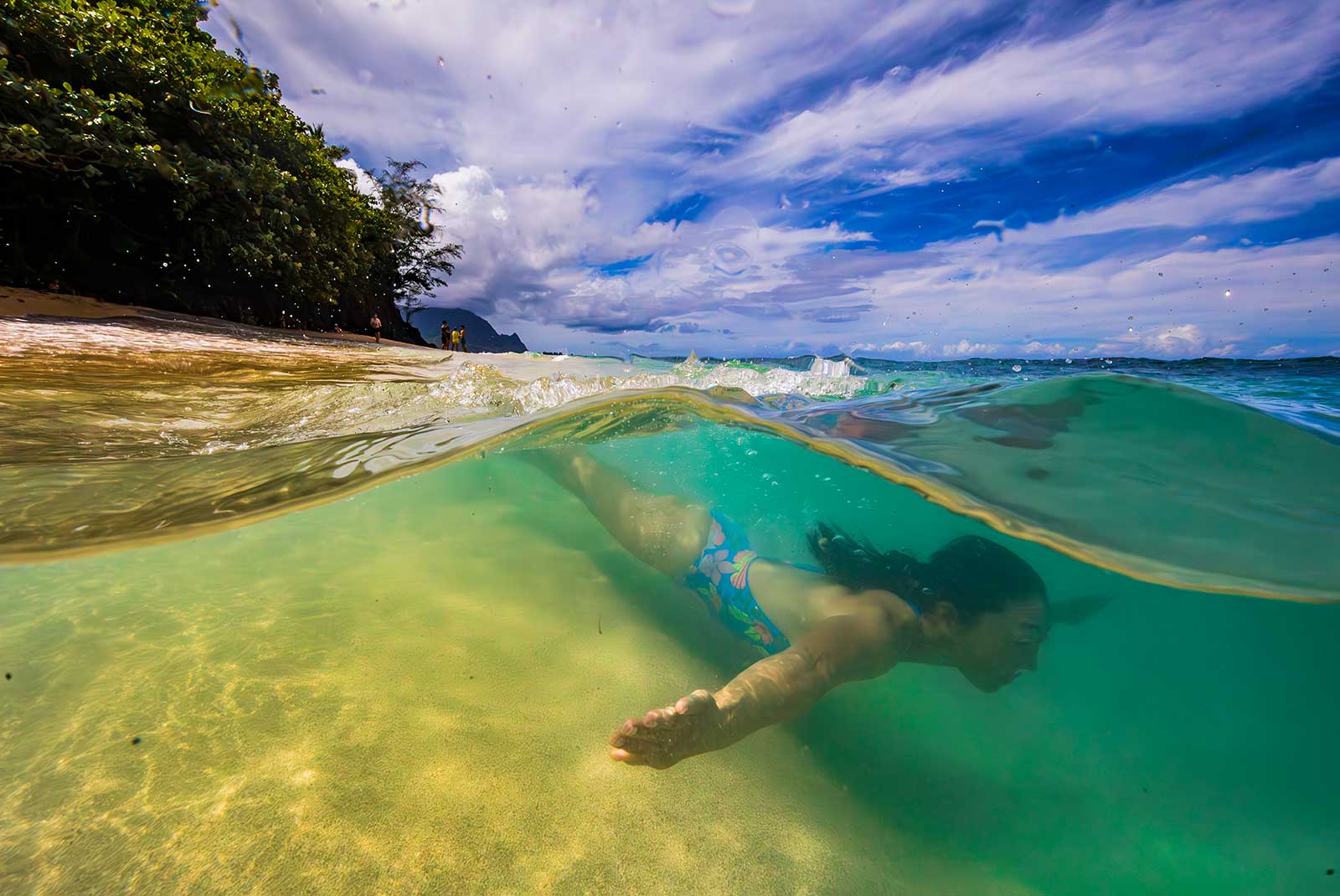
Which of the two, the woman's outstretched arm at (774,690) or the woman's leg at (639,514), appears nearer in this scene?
the woman's outstretched arm at (774,690)

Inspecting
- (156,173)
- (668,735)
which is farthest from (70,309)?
(668,735)

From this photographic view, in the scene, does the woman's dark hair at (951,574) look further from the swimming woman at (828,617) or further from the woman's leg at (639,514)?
the woman's leg at (639,514)

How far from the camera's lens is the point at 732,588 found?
217 inches

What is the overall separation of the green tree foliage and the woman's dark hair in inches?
746

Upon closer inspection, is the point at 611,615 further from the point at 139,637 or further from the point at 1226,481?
the point at 1226,481

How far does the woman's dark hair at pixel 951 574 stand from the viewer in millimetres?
4820

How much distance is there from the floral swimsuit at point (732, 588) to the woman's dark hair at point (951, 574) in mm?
907

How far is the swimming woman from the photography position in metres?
3.32

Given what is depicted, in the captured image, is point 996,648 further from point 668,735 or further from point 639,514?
point 639,514

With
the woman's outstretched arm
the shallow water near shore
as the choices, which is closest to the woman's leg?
the shallow water near shore

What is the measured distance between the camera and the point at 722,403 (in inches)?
240

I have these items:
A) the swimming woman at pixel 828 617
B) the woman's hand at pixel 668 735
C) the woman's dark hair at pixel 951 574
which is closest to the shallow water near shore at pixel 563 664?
the woman's hand at pixel 668 735

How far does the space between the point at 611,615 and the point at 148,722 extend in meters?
3.41

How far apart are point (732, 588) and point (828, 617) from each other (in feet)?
4.18
